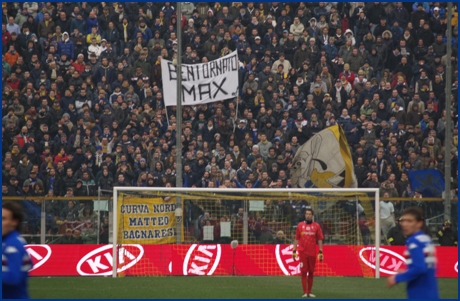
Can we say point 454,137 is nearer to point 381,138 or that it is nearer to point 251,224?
point 381,138

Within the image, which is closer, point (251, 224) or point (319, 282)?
point (319, 282)

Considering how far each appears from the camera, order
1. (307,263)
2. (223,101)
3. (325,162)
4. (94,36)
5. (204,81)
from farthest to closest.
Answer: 1. (94,36)
2. (223,101)
3. (204,81)
4. (325,162)
5. (307,263)

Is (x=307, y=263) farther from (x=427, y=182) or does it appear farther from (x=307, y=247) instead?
(x=427, y=182)

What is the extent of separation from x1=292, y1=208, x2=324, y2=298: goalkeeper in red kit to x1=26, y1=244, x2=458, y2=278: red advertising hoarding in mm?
4448

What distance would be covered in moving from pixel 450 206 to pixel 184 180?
719cm

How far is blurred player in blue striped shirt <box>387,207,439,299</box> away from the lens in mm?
8352

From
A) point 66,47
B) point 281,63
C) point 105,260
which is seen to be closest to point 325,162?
point 281,63

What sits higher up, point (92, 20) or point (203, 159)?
point (92, 20)

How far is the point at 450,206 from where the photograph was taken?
73.1ft

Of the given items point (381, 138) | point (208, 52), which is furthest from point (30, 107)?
point (381, 138)

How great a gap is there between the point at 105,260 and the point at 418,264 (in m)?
13.6

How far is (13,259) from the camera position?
771 centimetres

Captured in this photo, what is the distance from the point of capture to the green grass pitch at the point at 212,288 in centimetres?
1639

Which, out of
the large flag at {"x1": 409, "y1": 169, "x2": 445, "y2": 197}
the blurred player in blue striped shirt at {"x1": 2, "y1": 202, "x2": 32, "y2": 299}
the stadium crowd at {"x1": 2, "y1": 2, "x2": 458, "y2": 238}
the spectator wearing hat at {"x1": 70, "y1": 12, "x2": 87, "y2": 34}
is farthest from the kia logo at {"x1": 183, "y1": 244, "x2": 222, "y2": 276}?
the blurred player in blue striped shirt at {"x1": 2, "y1": 202, "x2": 32, "y2": 299}
